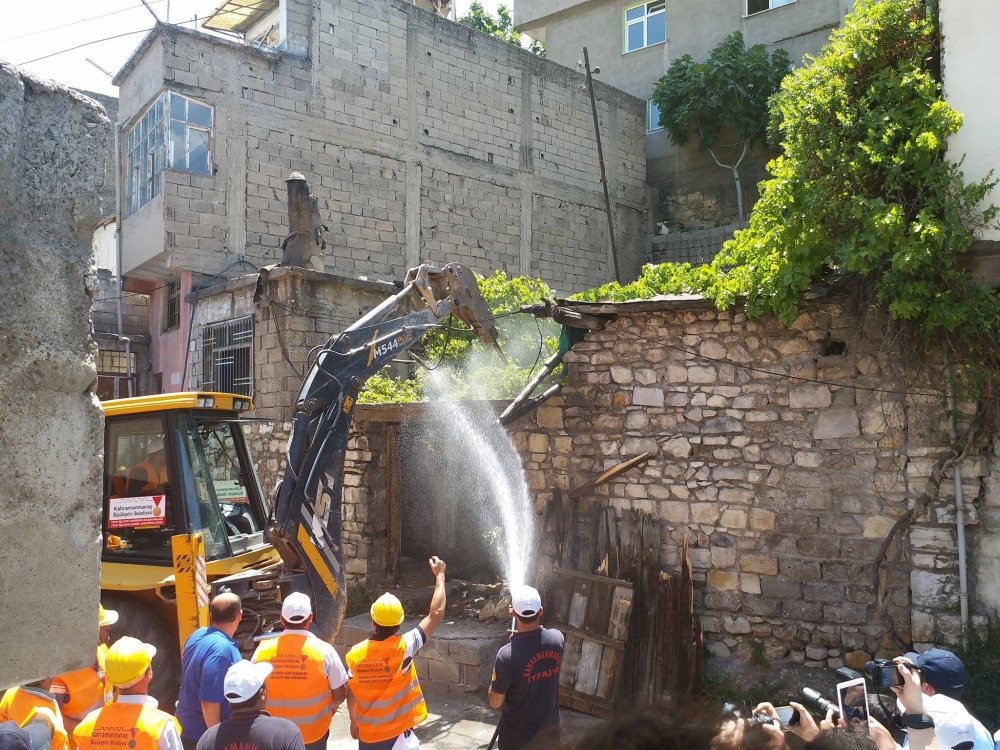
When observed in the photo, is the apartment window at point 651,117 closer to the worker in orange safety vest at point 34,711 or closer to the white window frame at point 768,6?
the white window frame at point 768,6

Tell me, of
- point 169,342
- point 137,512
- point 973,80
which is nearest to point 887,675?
point 973,80

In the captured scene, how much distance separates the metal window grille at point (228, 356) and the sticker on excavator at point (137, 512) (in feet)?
17.9

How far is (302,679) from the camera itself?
4484 millimetres

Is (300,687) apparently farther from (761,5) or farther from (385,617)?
(761,5)

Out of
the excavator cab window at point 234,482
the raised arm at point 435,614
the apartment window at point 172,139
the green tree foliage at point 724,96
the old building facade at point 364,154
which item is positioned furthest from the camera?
the green tree foliage at point 724,96

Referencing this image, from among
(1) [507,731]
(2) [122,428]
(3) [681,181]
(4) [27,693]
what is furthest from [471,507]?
(3) [681,181]

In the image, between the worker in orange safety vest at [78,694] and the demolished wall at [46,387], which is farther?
the worker in orange safety vest at [78,694]

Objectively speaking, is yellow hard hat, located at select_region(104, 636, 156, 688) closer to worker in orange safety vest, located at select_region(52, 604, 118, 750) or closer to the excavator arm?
worker in orange safety vest, located at select_region(52, 604, 118, 750)

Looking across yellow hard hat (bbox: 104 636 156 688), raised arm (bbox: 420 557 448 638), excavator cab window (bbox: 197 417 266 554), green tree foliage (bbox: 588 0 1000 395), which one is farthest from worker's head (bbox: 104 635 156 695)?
green tree foliage (bbox: 588 0 1000 395)

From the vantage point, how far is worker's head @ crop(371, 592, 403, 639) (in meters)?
4.66

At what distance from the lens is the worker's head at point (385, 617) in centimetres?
466

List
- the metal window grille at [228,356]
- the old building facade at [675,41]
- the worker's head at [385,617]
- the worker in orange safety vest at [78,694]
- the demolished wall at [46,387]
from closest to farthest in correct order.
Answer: the demolished wall at [46,387], the worker in orange safety vest at [78,694], the worker's head at [385,617], the metal window grille at [228,356], the old building facade at [675,41]

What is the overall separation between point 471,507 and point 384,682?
720 cm

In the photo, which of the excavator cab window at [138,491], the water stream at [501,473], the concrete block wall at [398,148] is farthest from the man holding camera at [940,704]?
the concrete block wall at [398,148]
